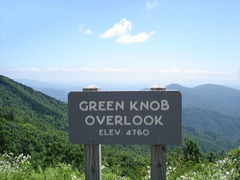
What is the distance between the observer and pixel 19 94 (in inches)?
2653

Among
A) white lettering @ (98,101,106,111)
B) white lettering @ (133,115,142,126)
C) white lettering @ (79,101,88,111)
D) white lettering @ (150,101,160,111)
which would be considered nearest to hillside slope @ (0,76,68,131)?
white lettering @ (79,101,88,111)

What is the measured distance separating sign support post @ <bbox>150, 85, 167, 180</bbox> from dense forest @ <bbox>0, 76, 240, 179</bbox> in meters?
1.52

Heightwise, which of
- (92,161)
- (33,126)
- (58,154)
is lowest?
(58,154)

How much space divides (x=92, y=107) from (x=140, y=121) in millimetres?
584

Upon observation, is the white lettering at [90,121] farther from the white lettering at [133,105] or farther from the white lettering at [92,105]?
the white lettering at [133,105]

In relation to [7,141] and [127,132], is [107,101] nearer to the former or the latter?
[127,132]

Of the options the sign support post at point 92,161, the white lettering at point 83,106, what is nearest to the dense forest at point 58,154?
the sign support post at point 92,161

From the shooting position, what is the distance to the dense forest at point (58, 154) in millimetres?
4195

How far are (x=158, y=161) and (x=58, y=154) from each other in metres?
21.8

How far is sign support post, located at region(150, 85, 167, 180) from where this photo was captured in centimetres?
251

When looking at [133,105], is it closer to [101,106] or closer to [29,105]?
[101,106]

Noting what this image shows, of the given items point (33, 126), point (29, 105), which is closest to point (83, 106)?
point (33, 126)

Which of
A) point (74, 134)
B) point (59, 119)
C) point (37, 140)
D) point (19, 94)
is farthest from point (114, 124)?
point (19, 94)

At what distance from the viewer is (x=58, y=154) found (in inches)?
880
